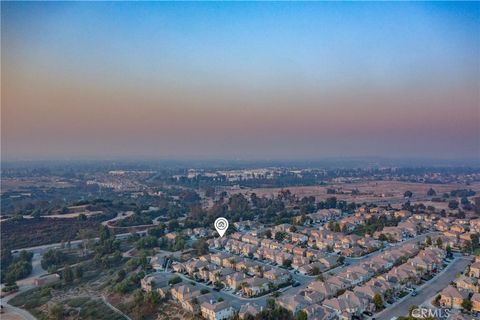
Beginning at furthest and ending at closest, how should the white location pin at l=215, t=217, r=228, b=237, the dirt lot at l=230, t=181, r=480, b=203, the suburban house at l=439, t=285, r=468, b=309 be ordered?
1. the dirt lot at l=230, t=181, r=480, b=203
2. the white location pin at l=215, t=217, r=228, b=237
3. the suburban house at l=439, t=285, r=468, b=309

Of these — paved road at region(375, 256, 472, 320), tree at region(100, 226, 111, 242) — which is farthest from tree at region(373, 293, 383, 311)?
tree at region(100, 226, 111, 242)

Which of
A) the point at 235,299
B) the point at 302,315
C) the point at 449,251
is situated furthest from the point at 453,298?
the point at 235,299

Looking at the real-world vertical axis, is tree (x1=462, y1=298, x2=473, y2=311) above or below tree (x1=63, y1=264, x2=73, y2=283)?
above

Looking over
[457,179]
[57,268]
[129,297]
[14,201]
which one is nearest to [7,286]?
[57,268]

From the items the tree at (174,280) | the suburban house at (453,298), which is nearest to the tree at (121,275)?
the tree at (174,280)

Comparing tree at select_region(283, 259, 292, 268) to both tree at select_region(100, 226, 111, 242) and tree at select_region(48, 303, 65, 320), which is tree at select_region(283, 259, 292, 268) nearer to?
tree at select_region(48, 303, 65, 320)
